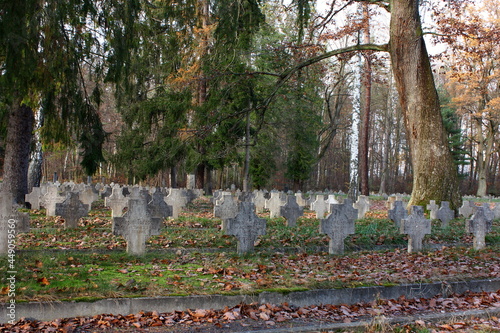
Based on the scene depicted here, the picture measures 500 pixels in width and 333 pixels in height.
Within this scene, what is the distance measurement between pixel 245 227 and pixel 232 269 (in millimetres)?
1369

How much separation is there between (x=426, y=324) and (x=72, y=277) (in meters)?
4.05

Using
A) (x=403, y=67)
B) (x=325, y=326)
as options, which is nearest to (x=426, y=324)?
(x=325, y=326)

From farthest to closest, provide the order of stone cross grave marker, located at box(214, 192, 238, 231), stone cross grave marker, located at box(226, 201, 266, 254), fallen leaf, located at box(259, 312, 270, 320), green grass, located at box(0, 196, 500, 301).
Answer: stone cross grave marker, located at box(214, 192, 238, 231)
stone cross grave marker, located at box(226, 201, 266, 254)
green grass, located at box(0, 196, 500, 301)
fallen leaf, located at box(259, 312, 270, 320)

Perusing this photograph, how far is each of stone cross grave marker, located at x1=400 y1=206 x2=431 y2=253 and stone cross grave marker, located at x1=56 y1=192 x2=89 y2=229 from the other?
632 cm

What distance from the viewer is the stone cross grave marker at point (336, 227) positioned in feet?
25.2

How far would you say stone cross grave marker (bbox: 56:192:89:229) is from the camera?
337 inches

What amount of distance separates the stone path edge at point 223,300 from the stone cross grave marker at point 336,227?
7.00ft

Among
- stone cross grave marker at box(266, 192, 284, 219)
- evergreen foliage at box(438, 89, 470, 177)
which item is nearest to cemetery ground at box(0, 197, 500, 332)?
stone cross grave marker at box(266, 192, 284, 219)

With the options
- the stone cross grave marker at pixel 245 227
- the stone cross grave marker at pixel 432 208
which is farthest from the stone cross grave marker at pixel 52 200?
the stone cross grave marker at pixel 432 208

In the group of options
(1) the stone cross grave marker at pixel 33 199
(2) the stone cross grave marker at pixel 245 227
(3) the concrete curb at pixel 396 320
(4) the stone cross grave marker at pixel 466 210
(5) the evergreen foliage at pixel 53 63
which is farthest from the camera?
(4) the stone cross grave marker at pixel 466 210

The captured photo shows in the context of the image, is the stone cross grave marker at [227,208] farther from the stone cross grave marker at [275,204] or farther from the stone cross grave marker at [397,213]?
the stone cross grave marker at [397,213]

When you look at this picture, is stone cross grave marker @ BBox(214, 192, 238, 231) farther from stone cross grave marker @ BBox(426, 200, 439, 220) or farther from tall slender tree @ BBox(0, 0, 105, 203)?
stone cross grave marker @ BBox(426, 200, 439, 220)

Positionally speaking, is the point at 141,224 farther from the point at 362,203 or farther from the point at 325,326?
the point at 362,203

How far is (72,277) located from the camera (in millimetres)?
5141
